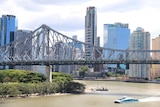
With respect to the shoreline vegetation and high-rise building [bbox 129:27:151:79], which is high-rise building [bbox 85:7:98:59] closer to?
high-rise building [bbox 129:27:151:79]

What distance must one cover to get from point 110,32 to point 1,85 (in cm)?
13701

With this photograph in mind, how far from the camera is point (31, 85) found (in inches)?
1629

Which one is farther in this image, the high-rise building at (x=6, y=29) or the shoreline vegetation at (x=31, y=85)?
the high-rise building at (x=6, y=29)

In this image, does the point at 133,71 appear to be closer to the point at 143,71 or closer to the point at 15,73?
the point at 143,71

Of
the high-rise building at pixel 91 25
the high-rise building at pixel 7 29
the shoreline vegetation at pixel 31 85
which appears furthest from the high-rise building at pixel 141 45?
the shoreline vegetation at pixel 31 85

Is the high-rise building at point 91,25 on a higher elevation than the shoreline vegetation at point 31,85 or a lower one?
higher

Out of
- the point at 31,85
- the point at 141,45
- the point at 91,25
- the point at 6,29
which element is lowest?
the point at 31,85

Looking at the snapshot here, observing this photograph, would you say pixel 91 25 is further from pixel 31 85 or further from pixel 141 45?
pixel 31 85

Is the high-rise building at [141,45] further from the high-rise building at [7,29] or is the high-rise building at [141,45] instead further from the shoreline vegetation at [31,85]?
the shoreline vegetation at [31,85]

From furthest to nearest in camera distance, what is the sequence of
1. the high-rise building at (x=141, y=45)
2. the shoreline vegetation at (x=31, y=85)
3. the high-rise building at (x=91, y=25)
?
1. the high-rise building at (x=91, y=25)
2. the high-rise building at (x=141, y=45)
3. the shoreline vegetation at (x=31, y=85)

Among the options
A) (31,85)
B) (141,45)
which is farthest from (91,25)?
(31,85)

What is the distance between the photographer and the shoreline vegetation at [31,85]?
38.8m

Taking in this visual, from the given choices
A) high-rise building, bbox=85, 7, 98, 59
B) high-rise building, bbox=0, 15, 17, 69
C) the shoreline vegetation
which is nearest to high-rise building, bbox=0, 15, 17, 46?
high-rise building, bbox=0, 15, 17, 69

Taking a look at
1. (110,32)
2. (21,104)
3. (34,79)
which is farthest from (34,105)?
(110,32)
